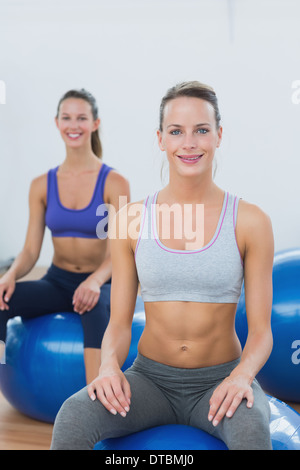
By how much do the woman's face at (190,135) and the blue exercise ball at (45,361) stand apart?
31.9 inches

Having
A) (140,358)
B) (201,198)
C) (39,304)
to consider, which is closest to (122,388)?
(140,358)

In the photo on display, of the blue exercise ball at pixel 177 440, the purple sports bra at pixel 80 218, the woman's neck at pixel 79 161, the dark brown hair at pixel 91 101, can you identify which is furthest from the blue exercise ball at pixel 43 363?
the blue exercise ball at pixel 177 440

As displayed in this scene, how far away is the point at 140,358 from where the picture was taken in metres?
1.40

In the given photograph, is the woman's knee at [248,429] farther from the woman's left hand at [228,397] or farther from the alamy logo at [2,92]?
the alamy logo at [2,92]

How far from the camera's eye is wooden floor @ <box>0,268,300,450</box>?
201 cm

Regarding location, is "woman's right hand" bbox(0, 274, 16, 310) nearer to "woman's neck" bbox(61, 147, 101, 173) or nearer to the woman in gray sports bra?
"woman's neck" bbox(61, 147, 101, 173)

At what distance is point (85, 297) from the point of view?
2.06 metres

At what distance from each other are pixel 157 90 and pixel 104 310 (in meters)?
2.93

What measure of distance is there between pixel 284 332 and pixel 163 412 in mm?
952

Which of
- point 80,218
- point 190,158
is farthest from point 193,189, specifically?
point 80,218

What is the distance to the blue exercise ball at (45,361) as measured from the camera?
2.06 m

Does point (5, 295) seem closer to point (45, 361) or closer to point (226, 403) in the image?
point (45, 361)

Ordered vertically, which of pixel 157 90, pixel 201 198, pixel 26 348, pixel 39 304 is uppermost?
pixel 157 90
